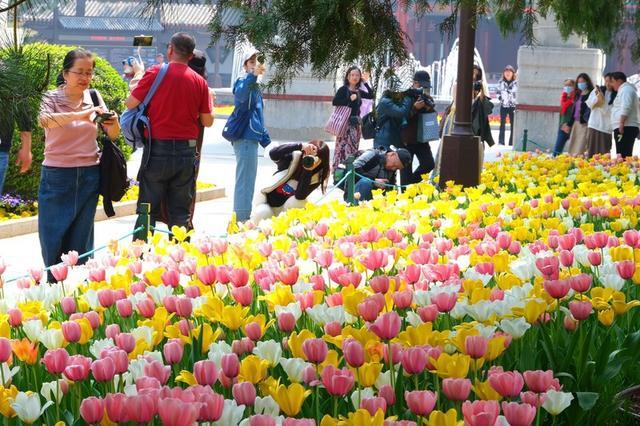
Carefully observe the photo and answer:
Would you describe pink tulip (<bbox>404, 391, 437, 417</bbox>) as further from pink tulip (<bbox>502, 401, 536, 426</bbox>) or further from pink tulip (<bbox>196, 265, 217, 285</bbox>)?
pink tulip (<bbox>196, 265, 217, 285</bbox>)

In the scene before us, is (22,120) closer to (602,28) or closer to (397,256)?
(397,256)

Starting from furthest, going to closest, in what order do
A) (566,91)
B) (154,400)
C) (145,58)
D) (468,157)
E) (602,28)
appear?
(145,58), (566,91), (468,157), (602,28), (154,400)

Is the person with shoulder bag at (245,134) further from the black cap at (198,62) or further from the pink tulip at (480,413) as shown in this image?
the pink tulip at (480,413)

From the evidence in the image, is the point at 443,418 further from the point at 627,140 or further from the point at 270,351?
the point at 627,140

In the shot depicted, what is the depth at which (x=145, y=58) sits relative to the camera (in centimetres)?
5319

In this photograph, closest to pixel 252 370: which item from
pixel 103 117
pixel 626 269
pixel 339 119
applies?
pixel 626 269

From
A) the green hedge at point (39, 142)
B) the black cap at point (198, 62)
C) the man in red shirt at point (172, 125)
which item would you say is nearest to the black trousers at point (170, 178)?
the man in red shirt at point (172, 125)

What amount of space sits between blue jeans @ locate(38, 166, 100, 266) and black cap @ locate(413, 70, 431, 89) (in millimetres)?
5655

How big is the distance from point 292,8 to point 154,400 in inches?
98.5

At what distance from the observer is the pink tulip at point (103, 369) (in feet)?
10.3

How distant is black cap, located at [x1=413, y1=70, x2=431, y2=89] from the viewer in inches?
482

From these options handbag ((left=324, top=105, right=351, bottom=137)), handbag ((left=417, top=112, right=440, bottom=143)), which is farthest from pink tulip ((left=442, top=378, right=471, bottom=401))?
handbag ((left=324, top=105, right=351, bottom=137))

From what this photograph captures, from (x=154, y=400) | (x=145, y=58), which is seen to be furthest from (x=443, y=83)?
(x=154, y=400)

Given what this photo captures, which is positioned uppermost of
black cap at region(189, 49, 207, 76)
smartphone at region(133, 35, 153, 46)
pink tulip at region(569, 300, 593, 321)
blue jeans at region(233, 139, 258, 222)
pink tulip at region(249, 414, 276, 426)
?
smartphone at region(133, 35, 153, 46)
